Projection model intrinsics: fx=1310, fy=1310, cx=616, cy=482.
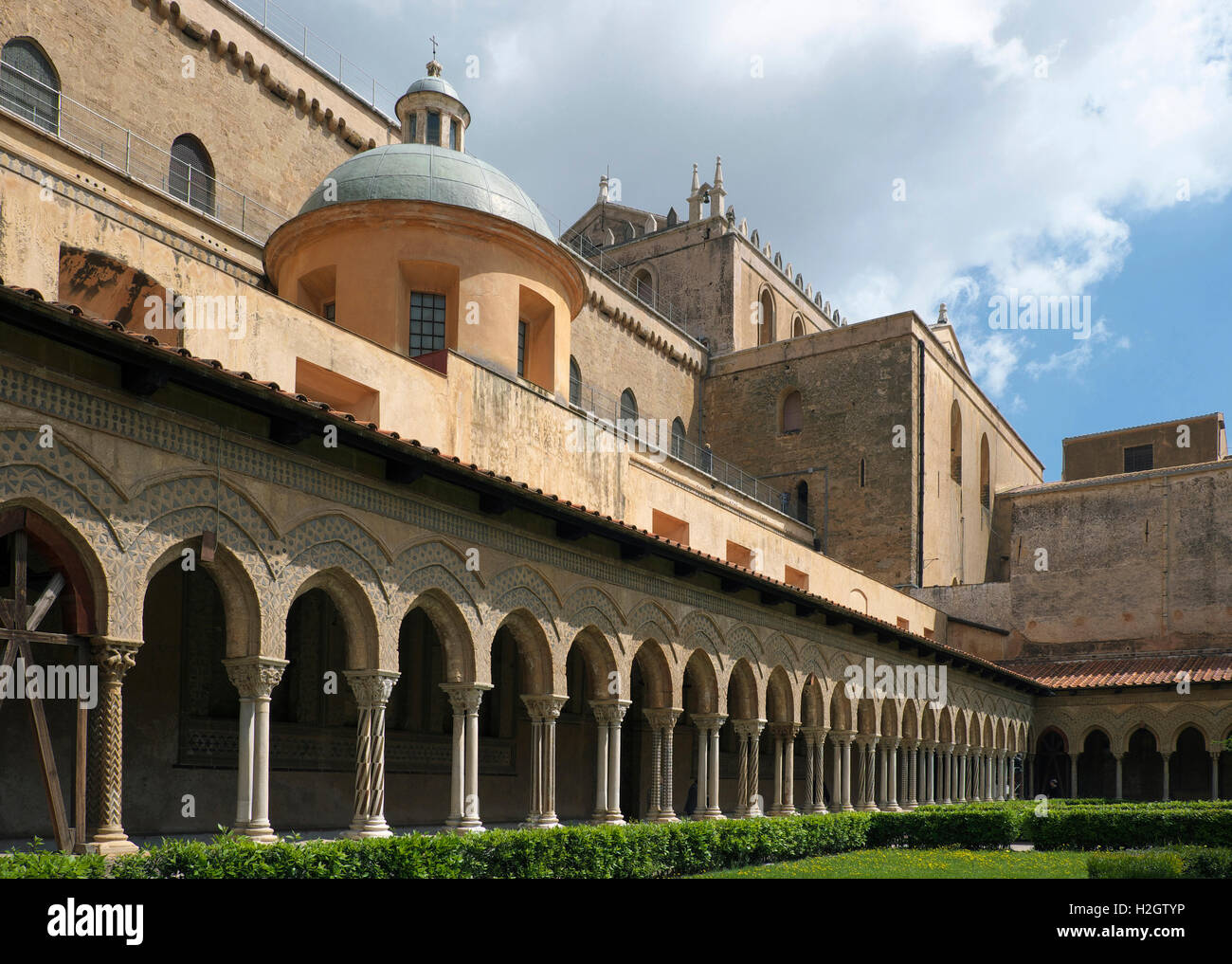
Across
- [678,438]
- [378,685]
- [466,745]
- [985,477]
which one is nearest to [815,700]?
[466,745]

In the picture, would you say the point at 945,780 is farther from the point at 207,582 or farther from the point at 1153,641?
the point at 207,582

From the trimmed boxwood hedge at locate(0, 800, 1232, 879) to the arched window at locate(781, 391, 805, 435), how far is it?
15.5 meters

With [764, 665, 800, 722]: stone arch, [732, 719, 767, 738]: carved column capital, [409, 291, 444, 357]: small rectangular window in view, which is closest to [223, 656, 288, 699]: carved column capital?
[409, 291, 444, 357]: small rectangular window

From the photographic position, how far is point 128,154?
864 inches

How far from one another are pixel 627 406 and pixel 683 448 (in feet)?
11.6

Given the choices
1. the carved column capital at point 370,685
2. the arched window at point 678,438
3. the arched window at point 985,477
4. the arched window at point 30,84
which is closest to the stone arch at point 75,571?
the carved column capital at point 370,685

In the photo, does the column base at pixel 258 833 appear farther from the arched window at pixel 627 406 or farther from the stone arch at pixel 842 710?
the arched window at pixel 627 406

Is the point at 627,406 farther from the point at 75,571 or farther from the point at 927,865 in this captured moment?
the point at 75,571

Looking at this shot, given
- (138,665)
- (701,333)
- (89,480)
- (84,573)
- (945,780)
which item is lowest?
(945,780)

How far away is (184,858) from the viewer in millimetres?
9750

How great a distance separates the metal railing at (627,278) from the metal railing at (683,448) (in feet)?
16.4

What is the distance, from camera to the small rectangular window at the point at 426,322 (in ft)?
67.3
